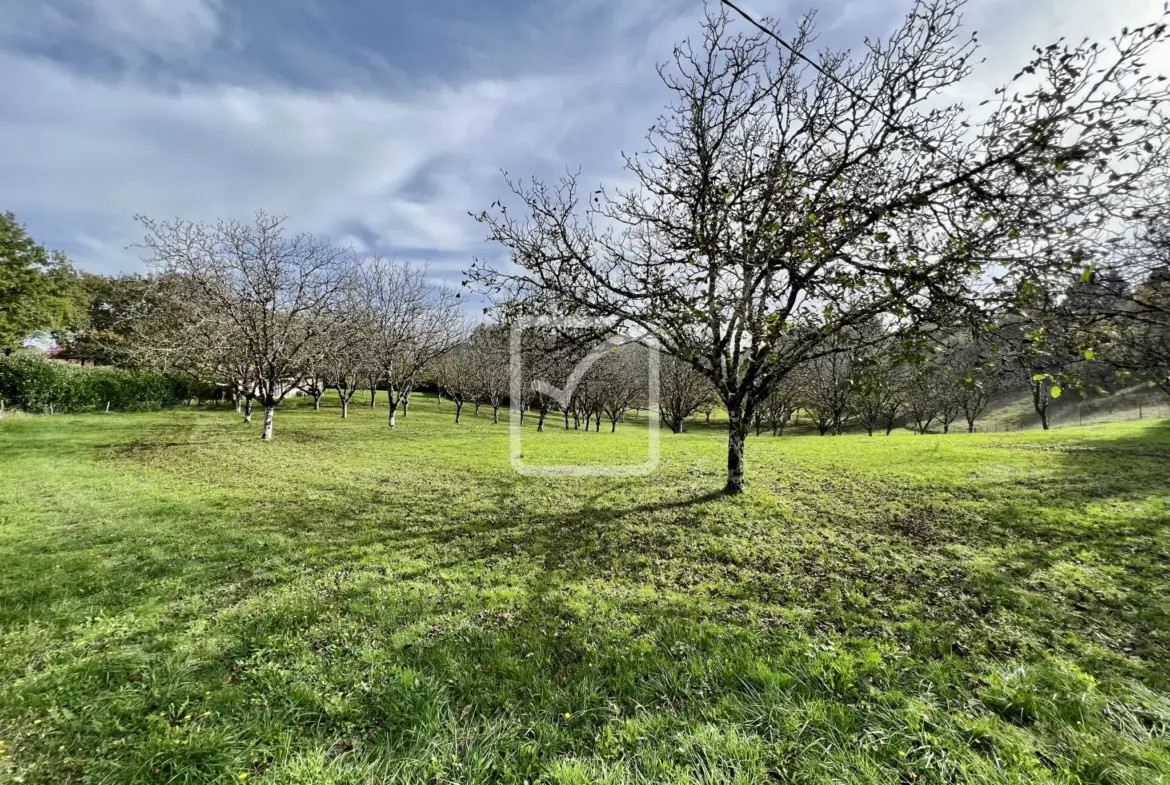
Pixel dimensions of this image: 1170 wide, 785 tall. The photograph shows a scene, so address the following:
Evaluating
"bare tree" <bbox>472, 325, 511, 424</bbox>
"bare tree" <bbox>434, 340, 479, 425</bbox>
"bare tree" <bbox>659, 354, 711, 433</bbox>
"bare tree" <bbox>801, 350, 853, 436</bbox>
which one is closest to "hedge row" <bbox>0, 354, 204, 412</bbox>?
"bare tree" <bbox>434, 340, 479, 425</bbox>

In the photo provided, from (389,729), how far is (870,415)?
137 feet

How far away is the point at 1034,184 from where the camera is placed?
4.70 m

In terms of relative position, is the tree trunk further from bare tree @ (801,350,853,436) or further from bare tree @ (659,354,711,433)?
bare tree @ (659,354,711,433)

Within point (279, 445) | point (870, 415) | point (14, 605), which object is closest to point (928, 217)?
point (14, 605)

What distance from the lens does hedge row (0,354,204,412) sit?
23.5 meters

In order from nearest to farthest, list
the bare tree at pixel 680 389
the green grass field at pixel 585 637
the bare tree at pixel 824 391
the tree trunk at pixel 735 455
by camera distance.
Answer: the green grass field at pixel 585 637 < the tree trunk at pixel 735 455 < the bare tree at pixel 824 391 < the bare tree at pixel 680 389

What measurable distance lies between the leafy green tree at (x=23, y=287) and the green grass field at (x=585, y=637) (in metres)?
26.3

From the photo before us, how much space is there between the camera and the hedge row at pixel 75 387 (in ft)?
77.3

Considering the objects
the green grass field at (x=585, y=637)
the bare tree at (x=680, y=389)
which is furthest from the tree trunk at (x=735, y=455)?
the bare tree at (x=680, y=389)

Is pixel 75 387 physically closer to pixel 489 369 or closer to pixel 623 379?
pixel 489 369

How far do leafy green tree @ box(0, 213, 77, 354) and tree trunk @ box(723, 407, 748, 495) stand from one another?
132ft

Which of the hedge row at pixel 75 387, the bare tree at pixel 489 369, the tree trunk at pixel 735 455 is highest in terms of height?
the bare tree at pixel 489 369

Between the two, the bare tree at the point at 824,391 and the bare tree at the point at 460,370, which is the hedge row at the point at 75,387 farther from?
the bare tree at the point at 824,391

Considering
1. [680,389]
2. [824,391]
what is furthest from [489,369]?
[824,391]
